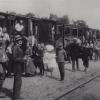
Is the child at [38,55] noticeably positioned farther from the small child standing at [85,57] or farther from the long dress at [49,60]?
the small child standing at [85,57]

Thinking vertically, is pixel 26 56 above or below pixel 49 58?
above

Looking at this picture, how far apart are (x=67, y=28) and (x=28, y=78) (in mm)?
13000

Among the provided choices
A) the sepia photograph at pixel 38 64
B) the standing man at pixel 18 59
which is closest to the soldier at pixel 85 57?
the sepia photograph at pixel 38 64

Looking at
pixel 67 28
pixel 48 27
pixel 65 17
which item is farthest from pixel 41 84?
pixel 65 17

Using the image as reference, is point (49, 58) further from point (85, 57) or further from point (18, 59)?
point (18, 59)

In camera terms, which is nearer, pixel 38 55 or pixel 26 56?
pixel 26 56

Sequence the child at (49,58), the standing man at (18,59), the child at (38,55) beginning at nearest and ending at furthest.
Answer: the standing man at (18,59) < the child at (49,58) < the child at (38,55)

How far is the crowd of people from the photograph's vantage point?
8703 mm

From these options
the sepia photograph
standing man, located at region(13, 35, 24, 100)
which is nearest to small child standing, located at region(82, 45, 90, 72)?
the sepia photograph

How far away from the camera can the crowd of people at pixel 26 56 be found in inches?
343

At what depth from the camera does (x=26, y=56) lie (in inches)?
393

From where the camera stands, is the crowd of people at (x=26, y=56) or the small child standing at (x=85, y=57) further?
the small child standing at (x=85, y=57)

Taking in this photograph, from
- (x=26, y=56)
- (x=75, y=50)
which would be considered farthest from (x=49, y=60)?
(x=26, y=56)

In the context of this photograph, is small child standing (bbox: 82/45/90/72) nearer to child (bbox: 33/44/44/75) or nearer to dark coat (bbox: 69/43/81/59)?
dark coat (bbox: 69/43/81/59)
